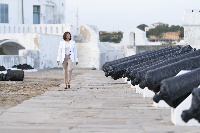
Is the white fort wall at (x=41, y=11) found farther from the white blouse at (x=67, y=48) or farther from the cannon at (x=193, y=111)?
the cannon at (x=193, y=111)

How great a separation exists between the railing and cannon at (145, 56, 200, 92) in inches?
859

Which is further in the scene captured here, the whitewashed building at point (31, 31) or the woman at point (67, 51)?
the whitewashed building at point (31, 31)

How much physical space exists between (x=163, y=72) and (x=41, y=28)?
24.0m

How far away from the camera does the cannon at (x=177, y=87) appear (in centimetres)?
520

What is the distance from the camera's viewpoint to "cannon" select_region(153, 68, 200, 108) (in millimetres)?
5195

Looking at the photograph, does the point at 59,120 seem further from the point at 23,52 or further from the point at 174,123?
the point at 23,52

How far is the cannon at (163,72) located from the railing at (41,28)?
2182cm

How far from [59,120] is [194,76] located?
1833 millimetres

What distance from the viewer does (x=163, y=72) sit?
6.59m

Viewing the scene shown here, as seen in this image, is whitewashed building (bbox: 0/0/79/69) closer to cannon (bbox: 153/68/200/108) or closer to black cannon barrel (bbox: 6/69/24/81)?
black cannon barrel (bbox: 6/69/24/81)

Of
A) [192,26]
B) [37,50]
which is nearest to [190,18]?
[192,26]

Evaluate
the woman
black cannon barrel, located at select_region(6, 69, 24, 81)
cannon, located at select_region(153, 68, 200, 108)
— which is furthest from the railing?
cannon, located at select_region(153, 68, 200, 108)

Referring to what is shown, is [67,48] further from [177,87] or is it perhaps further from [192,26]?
[192,26]

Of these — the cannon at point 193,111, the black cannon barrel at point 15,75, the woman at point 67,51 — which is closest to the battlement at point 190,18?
the black cannon barrel at point 15,75
